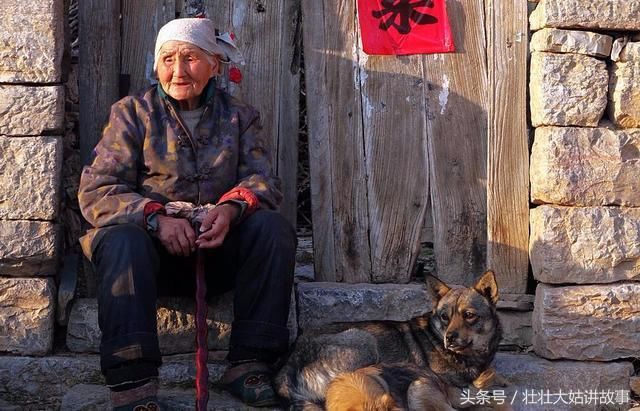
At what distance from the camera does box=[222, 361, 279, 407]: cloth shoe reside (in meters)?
4.29

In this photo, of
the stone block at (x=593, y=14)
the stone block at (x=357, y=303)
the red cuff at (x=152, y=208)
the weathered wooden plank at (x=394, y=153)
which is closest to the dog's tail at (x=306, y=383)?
the stone block at (x=357, y=303)

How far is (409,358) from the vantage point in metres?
4.67

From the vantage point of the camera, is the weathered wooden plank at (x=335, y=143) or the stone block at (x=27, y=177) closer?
the stone block at (x=27, y=177)

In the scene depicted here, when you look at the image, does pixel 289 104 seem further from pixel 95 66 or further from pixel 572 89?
pixel 572 89

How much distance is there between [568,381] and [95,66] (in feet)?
9.27

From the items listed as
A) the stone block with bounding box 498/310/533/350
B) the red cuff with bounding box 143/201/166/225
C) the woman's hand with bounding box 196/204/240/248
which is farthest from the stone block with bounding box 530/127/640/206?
the red cuff with bounding box 143/201/166/225

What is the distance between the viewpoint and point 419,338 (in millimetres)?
4719

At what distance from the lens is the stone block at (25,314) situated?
4594 mm

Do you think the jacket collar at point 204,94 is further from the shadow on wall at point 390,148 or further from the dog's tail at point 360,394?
the dog's tail at point 360,394

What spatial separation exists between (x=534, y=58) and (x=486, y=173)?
0.65 metres

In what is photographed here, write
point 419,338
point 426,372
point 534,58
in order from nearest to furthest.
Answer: point 426,372, point 419,338, point 534,58

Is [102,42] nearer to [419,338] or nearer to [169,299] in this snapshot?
[169,299]

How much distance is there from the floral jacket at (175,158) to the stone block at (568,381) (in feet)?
4.78

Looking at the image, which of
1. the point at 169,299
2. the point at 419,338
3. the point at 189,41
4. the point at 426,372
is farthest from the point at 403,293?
the point at 189,41
